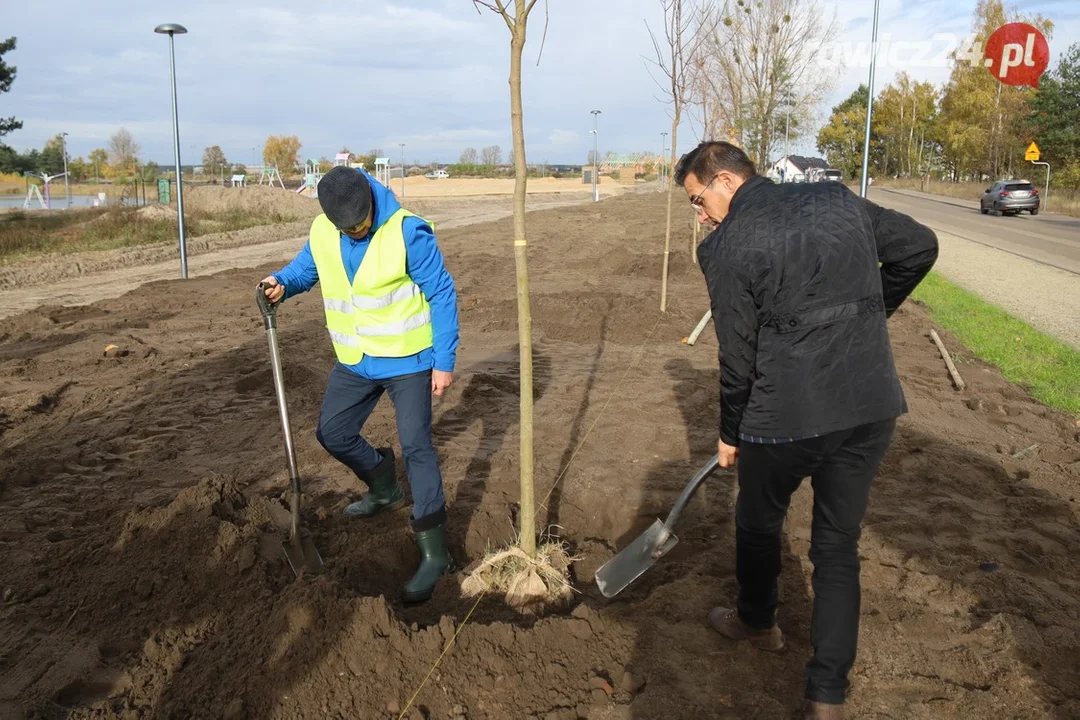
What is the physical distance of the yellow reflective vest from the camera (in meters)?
3.40

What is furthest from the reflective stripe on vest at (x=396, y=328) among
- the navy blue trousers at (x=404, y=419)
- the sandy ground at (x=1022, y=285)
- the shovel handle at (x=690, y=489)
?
the sandy ground at (x=1022, y=285)

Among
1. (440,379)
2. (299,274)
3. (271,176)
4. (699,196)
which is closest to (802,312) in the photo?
(699,196)

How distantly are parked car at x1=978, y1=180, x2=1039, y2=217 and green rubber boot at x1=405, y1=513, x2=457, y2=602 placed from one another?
35.5 metres

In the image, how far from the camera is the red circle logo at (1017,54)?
38250 millimetres

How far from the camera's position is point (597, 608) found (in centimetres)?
348

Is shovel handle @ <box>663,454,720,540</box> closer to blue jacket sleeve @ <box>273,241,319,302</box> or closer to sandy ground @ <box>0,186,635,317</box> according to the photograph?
blue jacket sleeve @ <box>273,241,319,302</box>

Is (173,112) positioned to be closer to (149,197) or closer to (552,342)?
(552,342)

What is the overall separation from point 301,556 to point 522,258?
5.45 ft

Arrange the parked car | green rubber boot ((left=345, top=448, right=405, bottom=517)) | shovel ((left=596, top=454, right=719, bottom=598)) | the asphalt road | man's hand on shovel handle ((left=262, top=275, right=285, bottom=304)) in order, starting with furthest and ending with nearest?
1. the parked car
2. the asphalt road
3. green rubber boot ((left=345, top=448, right=405, bottom=517))
4. man's hand on shovel handle ((left=262, top=275, right=285, bottom=304))
5. shovel ((left=596, top=454, right=719, bottom=598))

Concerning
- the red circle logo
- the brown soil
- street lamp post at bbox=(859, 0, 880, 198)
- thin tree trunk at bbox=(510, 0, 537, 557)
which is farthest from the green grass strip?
the red circle logo

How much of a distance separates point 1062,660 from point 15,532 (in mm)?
4624

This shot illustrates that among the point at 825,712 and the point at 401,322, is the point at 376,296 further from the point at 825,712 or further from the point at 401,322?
the point at 825,712

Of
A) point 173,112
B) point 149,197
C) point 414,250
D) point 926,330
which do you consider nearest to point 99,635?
point 414,250

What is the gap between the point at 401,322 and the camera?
11.4ft
